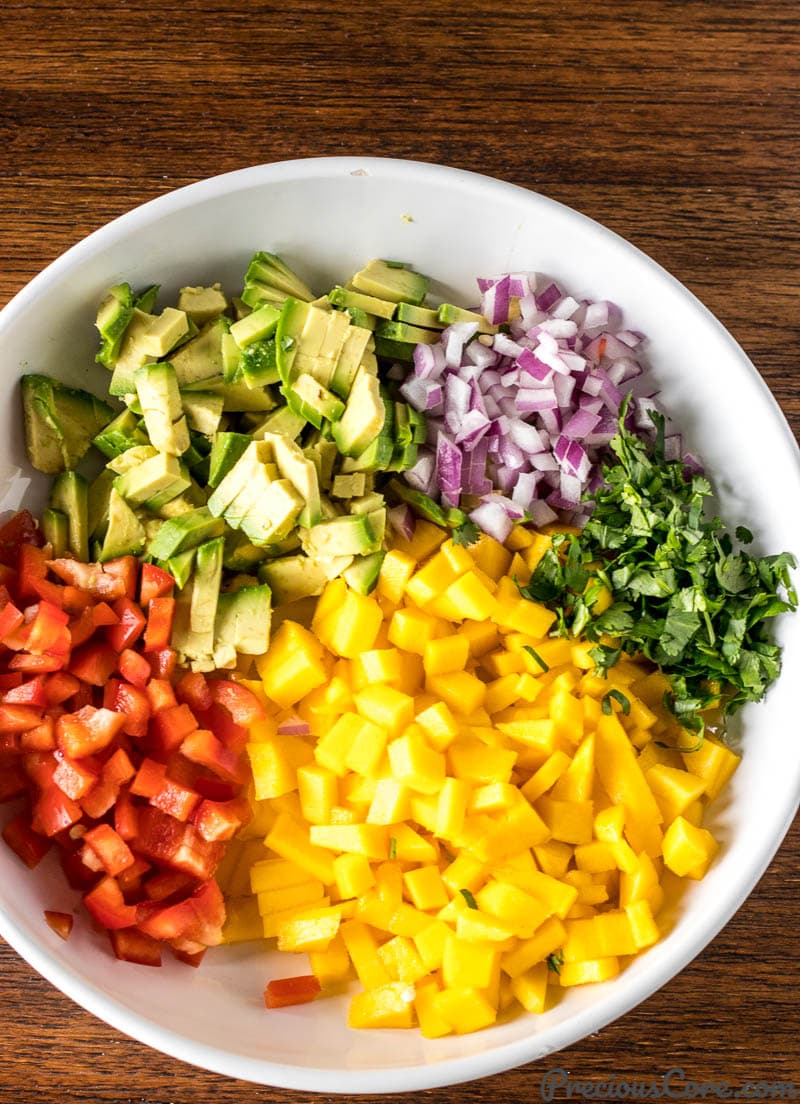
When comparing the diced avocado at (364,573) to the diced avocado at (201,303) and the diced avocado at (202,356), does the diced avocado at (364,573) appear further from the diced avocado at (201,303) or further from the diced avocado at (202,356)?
the diced avocado at (201,303)

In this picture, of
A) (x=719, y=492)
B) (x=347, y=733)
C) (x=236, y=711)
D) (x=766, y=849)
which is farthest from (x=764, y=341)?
(x=236, y=711)

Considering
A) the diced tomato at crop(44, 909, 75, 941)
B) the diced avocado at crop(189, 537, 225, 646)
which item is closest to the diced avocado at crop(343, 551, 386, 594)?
the diced avocado at crop(189, 537, 225, 646)

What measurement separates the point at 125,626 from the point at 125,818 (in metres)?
0.36

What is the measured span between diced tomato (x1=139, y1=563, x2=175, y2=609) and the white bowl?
327mm

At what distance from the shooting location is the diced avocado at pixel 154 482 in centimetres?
181

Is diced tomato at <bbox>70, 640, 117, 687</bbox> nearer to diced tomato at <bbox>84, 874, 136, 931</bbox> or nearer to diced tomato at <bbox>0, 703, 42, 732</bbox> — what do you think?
diced tomato at <bbox>0, 703, 42, 732</bbox>

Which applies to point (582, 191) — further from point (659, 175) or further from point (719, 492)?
point (719, 492)

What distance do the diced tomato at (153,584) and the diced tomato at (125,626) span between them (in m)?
0.03

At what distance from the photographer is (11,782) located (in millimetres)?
1765

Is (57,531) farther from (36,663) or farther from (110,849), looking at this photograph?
(110,849)

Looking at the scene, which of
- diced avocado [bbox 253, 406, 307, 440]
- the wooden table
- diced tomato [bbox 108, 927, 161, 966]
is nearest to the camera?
diced tomato [bbox 108, 927, 161, 966]

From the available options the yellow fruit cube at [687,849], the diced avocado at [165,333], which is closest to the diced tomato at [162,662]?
the diced avocado at [165,333]

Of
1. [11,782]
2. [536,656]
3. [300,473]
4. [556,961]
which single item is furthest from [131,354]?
[556,961]

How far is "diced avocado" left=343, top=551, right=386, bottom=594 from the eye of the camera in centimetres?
187
